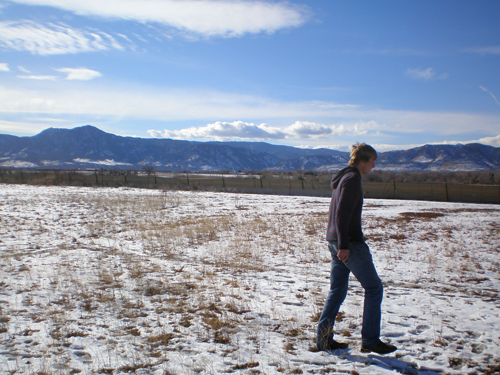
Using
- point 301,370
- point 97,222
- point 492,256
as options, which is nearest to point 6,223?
point 97,222

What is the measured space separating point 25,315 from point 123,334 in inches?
58.9

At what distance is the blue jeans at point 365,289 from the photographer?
3.29m

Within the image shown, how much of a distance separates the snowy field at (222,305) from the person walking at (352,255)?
8.4 inches

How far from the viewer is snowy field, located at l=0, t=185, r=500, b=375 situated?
3.39m

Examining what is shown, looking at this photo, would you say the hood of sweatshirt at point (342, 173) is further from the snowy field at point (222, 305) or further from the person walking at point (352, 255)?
the snowy field at point (222, 305)

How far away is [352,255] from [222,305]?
235 cm

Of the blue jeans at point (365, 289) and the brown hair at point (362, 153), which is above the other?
the brown hair at point (362, 153)

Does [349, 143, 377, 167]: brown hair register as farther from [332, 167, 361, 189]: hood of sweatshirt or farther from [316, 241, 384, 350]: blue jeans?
[316, 241, 384, 350]: blue jeans

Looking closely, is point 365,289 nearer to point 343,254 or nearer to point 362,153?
point 343,254

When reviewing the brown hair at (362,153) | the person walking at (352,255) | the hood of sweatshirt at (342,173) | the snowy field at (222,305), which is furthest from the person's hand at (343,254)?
the snowy field at (222,305)

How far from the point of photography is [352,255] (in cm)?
332

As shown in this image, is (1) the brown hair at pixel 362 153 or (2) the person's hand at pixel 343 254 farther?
(1) the brown hair at pixel 362 153

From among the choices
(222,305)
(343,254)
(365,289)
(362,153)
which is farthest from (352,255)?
(222,305)

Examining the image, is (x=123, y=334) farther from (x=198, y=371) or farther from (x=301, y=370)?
(x=301, y=370)
